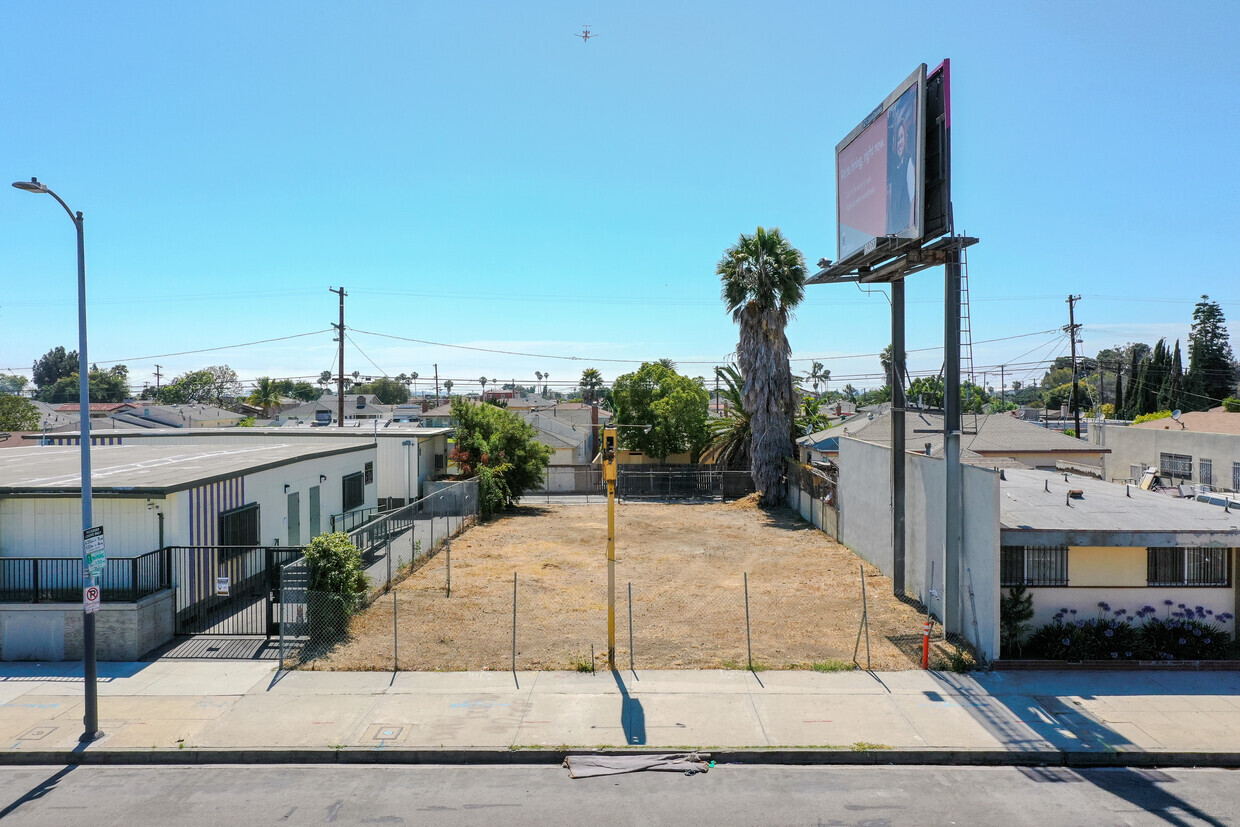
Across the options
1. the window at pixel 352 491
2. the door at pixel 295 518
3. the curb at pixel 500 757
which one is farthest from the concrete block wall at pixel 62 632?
the window at pixel 352 491

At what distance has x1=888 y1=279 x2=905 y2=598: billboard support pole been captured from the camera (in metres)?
19.3

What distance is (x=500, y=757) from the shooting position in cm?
1049

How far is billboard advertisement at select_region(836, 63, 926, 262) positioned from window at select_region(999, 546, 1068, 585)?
6685 millimetres

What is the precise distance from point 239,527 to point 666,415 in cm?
3167

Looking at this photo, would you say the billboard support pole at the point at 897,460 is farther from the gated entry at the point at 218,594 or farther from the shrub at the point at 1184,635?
the gated entry at the point at 218,594

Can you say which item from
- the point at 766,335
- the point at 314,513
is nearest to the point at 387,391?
the point at 766,335

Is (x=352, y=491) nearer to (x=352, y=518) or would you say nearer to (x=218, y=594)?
(x=352, y=518)

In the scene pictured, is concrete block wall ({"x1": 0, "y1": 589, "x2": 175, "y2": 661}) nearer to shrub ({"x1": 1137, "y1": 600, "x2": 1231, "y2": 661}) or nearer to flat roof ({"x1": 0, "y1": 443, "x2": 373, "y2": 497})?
flat roof ({"x1": 0, "y1": 443, "x2": 373, "y2": 497})

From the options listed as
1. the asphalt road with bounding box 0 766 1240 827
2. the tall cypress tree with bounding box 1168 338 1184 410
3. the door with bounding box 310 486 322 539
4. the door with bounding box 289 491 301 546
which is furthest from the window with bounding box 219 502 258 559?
the tall cypress tree with bounding box 1168 338 1184 410

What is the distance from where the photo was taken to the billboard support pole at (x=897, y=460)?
19.3 m

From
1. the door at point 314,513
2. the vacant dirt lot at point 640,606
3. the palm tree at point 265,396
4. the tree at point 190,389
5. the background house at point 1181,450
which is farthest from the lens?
the tree at point 190,389

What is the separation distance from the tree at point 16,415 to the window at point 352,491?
4163cm

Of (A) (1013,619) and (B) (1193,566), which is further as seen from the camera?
(B) (1193,566)

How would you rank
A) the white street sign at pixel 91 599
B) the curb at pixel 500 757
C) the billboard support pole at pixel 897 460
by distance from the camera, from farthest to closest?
the billboard support pole at pixel 897 460 → the white street sign at pixel 91 599 → the curb at pixel 500 757
